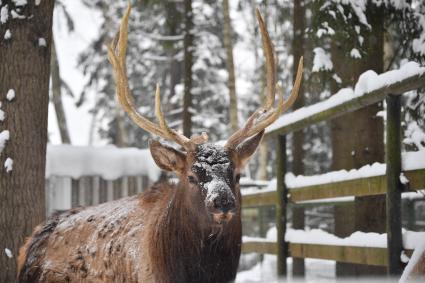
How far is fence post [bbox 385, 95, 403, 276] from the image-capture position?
169 inches

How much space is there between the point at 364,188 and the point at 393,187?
1.59 ft

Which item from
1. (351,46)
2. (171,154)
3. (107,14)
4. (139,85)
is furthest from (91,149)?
(139,85)

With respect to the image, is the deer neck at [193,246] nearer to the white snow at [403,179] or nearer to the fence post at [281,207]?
the white snow at [403,179]

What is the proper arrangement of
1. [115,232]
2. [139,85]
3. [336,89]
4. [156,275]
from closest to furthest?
1. [156,275]
2. [115,232]
3. [336,89]
4. [139,85]

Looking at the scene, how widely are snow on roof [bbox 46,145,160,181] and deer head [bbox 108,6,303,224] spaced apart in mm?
5051

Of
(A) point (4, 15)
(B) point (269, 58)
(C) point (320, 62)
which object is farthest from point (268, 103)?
(C) point (320, 62)

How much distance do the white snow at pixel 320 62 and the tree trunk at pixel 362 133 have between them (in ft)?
0.71

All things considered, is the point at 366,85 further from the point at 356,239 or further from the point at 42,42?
the point at 42,42

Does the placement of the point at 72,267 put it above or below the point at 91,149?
below

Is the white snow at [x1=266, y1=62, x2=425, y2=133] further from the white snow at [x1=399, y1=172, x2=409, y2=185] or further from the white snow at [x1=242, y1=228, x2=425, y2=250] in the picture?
the white snow at [x1=242, y1=228, x2=425, y2=250]

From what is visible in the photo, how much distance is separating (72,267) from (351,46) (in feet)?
13.6

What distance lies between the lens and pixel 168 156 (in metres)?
4.65

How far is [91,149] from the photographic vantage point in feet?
32.5

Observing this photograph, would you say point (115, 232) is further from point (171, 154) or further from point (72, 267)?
point (171, 154)
